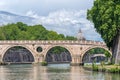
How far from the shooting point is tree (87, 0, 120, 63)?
77562mm

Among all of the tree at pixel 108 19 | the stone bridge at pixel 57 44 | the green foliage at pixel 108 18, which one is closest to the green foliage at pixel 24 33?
the stone bridge at pixel 57 44

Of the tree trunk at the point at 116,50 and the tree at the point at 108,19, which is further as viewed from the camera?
the tree trunk at the point at 116,50

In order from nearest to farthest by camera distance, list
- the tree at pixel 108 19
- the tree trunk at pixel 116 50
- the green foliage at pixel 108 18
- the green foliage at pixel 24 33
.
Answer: the green foliage at pixel 108 18 < the tree at pixel 108 19 < the tree trunk at pixel 116 50 < the green foliage at pixel 24 33

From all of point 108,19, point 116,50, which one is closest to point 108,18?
point 108,19

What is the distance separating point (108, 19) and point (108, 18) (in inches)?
5.7

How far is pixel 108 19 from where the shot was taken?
7812 cm

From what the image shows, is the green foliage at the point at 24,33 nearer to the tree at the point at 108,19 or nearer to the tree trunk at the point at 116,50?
the tree at the point at 108,19

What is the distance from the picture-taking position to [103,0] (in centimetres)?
8025

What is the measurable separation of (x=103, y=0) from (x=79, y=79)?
24.6m

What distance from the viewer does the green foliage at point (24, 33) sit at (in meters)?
138

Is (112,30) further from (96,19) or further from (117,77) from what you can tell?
(117,77)

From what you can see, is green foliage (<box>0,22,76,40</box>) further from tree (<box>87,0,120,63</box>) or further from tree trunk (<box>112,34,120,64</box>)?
tree trunk (<box>112,34,120,64</box>)

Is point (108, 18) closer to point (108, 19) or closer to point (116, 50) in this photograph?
point (108, 19)

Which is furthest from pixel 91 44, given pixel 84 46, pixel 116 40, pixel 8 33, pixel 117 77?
pixel 117 77
